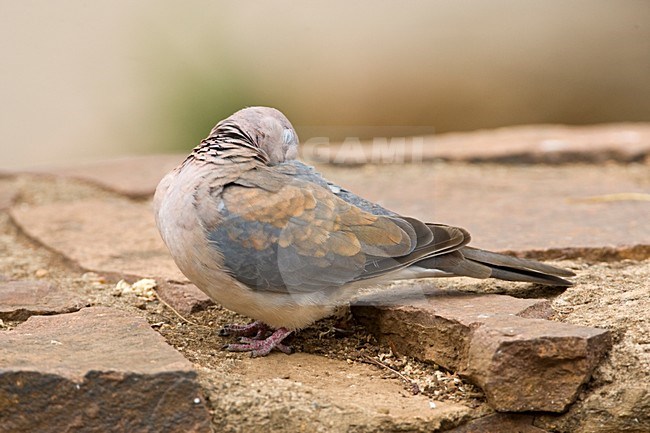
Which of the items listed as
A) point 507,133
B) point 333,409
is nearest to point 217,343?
point 333,409

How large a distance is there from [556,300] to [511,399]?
591 mm

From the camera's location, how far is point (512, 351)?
2.57 m

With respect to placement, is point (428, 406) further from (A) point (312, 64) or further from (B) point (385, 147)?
(A) point (312, 64)

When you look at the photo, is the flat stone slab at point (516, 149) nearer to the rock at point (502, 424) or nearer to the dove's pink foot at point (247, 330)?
the dove's pink foot at point (247, 330)

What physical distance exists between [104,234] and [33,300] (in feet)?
3.43

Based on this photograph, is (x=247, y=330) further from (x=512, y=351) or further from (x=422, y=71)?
(x=422, y=71)

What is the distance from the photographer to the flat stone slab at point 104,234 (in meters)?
3.74

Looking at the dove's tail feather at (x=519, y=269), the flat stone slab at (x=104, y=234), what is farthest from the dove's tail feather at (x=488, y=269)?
the flat stone slab at (x=104, y=234)

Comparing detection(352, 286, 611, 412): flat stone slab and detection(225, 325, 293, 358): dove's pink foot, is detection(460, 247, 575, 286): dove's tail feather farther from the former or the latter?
detection(225, 325, 293, 358): dove's pink foot

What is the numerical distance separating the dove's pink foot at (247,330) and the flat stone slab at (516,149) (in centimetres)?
245

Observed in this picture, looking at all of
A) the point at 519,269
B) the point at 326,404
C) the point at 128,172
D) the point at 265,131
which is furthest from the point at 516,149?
the point at 326,404

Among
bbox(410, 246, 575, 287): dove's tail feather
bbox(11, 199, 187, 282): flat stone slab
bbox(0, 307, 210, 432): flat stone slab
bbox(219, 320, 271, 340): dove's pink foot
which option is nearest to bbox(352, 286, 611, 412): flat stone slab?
bbox(410, 246, 575, 287): dove's tail feather

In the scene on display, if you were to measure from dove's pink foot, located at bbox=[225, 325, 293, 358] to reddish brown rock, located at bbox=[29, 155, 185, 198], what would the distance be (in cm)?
204

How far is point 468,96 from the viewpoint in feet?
30.1
